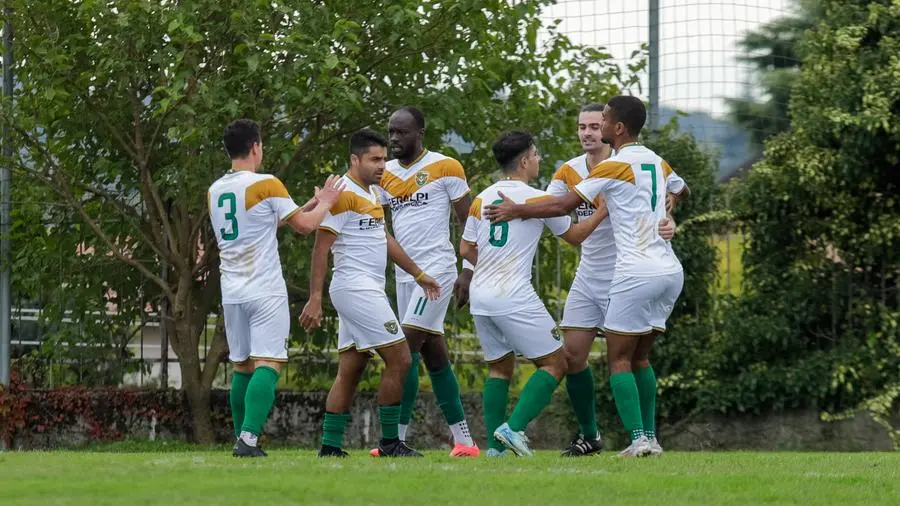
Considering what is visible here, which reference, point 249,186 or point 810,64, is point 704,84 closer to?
point 810,64

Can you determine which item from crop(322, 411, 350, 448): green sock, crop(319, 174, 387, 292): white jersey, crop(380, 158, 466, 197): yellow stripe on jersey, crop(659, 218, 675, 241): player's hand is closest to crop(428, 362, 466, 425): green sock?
crop(322, 411, 350, 448): green sock

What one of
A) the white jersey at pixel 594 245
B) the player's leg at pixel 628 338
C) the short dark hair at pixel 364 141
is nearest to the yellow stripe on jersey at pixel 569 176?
the white jersey at pixel 594 245

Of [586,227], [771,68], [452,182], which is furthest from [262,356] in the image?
[771,68]

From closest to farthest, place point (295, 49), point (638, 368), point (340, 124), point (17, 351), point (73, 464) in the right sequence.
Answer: point (73, 464)
point (638, 368)
point (295, 49)
point (340, 124)
point (17, 351)

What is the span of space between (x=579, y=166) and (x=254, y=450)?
115 inches

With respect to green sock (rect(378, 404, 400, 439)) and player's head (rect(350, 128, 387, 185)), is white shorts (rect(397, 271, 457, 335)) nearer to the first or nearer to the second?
green sock (rect(378, 404, 400, 439))

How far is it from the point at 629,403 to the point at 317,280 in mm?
2019

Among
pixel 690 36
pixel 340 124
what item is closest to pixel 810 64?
pixel 690 36

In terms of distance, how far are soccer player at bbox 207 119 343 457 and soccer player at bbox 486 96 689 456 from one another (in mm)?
1316

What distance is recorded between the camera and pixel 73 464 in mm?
9055

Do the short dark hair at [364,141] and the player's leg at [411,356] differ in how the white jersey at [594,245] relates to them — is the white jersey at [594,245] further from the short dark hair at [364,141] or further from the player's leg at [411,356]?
the short dark hair at [364,141]

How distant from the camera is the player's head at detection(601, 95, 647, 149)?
994 cm

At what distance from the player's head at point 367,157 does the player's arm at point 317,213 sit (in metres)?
0.34

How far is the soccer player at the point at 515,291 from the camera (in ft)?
32.4
